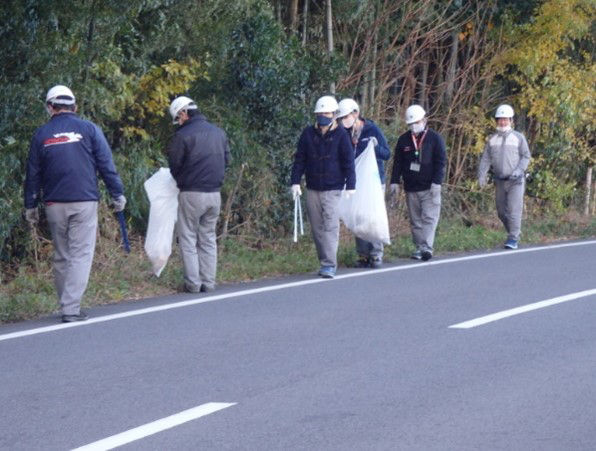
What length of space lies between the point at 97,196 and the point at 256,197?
6.54 meters

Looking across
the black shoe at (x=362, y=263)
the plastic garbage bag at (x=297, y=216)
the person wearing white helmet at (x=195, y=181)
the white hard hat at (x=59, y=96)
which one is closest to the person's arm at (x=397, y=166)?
the plastic garbage bag at (x=297, y=216)

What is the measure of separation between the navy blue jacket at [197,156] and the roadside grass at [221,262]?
1.08 meters

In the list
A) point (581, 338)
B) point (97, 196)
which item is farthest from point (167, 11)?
point (581, 338)

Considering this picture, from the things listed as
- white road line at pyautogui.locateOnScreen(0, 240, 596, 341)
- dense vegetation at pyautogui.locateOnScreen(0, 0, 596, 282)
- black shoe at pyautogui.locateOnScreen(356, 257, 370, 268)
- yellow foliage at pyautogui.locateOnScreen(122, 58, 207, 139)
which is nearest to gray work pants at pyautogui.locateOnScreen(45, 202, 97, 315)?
white road line at pyautogui.locateOnScreen(0, 240, 596, 341)

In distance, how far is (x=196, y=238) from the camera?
1344cm

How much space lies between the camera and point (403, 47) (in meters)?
21.8

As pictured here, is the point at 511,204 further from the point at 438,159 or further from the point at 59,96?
the point at 59,96

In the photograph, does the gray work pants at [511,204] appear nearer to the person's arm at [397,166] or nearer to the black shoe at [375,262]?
the person's arm at [397,166]

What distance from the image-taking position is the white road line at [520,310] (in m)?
10.6

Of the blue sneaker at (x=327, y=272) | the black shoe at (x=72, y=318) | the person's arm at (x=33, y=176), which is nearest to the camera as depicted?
the black shoe at (x=72, y=318)

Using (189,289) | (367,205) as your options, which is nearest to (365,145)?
(367,205)

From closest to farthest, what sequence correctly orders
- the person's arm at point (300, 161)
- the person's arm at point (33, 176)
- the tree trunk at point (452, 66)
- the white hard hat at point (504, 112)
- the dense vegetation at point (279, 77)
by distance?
the person's arm at point (33, 176) < the dense vegetation at point (279, 77) < the person's arm at point (300, 161) < the white hard hat at point (504, 112) < the tree trunk at point (452, 66)

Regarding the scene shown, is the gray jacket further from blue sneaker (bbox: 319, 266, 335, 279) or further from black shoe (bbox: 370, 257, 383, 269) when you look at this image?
blue sneaker (bbox: 319, 266, 335, 279)

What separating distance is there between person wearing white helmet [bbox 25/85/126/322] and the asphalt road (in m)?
0.42
